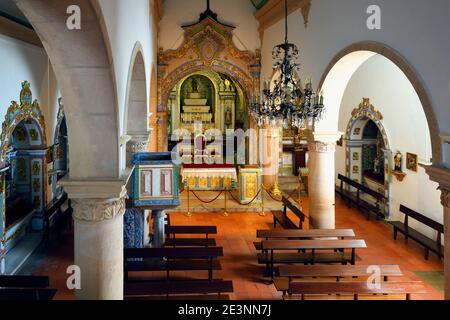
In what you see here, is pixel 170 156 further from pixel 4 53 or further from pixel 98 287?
pixel 98 287

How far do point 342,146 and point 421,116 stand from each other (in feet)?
16.4

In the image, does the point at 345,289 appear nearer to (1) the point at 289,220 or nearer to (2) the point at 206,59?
(1) the point at 289,220

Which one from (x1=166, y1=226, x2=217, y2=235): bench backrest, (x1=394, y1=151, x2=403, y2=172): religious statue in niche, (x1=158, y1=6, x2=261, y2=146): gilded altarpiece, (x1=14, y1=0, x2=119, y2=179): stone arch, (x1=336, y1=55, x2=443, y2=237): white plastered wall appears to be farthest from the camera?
(x1=158, y1=6, x2=261, y2=146): gilded altarpiece

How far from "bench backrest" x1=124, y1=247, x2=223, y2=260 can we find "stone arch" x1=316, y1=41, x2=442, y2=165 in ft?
13.4

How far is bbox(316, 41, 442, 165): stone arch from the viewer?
21.5 feet

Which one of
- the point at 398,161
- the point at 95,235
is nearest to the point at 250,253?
the point at 398,161

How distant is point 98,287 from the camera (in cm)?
563

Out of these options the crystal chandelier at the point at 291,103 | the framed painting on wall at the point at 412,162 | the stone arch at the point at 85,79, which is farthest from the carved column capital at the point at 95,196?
the framed painting on wall at the point at 412,162

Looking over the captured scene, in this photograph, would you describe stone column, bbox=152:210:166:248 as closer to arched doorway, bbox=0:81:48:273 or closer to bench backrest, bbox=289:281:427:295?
arched doorway, bbox=0:81:48:273

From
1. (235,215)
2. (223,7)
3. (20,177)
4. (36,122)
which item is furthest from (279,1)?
(20,177)

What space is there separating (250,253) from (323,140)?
120 inches

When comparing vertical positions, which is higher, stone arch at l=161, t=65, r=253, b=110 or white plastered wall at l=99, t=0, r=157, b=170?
stone arch at l=161, t=65, r=253, b=110

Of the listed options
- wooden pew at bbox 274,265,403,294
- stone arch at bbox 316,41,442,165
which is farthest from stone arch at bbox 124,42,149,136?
wooden pew at bbox 274,265,403,294
